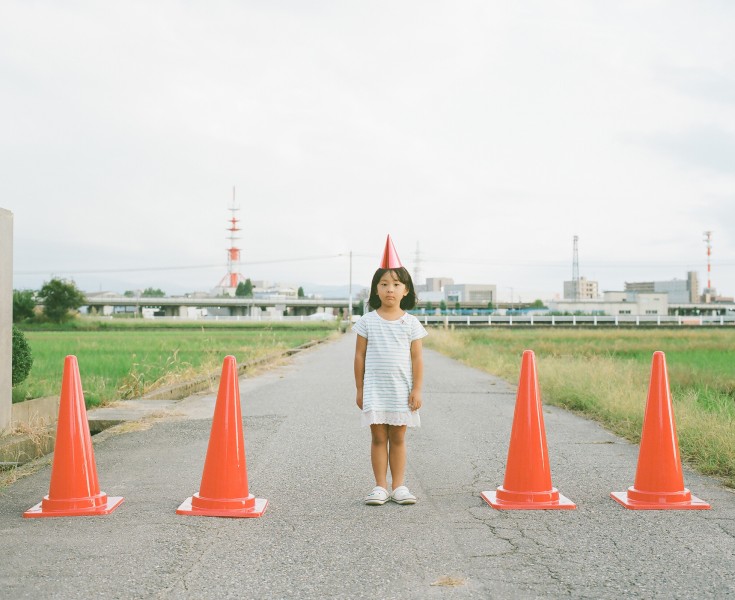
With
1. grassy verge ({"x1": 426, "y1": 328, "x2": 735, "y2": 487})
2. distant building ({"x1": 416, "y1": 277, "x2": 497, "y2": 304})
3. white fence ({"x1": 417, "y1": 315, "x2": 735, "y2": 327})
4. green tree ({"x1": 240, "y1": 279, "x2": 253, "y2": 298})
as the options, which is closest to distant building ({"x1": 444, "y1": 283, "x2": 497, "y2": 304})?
distant building ({"x1": 416, "y1": 277, "x2": 497, "y2": 304})

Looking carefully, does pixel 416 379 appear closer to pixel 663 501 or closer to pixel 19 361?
pixel 663 501

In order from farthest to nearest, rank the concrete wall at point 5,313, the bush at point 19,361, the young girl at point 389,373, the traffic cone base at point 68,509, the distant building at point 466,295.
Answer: the distant building at point 466,295 < the bush at point 19,361 < the concrete wall at point 5,313 < the young girl at point 389,373 < the traffic cone base at point 68,509

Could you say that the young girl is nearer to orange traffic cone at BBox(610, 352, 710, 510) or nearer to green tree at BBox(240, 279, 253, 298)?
orange traffic cone at BBox(610, 352, 710, 510)

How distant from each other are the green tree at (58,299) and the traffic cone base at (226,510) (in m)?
69.8

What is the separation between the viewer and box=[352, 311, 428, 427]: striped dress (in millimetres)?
4871

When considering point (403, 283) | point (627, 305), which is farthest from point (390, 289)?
point (627, 305)

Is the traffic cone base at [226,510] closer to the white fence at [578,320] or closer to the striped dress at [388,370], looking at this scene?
the striped dress at [388,370]

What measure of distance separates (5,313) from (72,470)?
327cm

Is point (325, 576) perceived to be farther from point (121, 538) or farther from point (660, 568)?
point (660, 568)

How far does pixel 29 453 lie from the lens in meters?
6.80

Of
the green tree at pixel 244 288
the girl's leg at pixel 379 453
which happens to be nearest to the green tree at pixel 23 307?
the girl's leg at pixel 379 453

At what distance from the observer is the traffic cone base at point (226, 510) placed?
4.59 meters

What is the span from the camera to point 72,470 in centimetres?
468

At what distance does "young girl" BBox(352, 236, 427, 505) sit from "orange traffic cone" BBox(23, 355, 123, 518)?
5.60 ft
